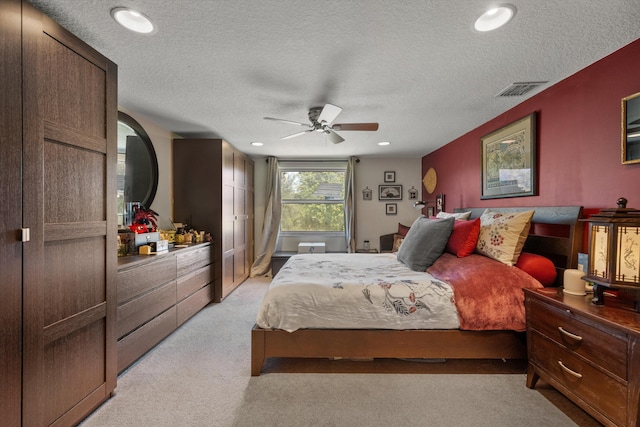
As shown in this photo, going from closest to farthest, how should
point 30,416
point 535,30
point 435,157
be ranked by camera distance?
point 30,416 → point 535,30 → point 435,157

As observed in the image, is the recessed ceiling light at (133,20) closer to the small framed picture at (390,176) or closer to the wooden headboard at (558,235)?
the wooden headboard at (558,235)

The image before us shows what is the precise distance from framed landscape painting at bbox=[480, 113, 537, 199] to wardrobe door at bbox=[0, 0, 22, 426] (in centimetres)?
345

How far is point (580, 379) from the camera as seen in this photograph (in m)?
1.49

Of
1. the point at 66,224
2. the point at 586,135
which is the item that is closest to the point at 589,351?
the point at 586,135

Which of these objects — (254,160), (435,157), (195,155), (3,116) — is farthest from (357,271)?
(254,160)

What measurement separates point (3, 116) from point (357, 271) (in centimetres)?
238

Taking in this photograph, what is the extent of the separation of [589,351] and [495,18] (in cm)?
180

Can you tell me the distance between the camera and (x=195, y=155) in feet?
12.3

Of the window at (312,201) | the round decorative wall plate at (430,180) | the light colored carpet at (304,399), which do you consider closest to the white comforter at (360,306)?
the light colored carpet at (304,399)

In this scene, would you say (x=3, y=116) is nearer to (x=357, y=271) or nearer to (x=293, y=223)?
(x=357, y=271)

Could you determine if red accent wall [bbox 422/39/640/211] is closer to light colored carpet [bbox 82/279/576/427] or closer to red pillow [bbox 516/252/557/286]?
red pillow [bbox 516/252/557/286]

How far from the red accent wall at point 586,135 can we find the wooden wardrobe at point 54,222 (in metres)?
3.20

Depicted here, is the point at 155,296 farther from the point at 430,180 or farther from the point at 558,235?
the point at 430,180

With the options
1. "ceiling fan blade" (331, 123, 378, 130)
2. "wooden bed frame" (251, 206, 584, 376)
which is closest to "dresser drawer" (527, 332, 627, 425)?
"wooden bed frame" (251, 206, 584, 376)
